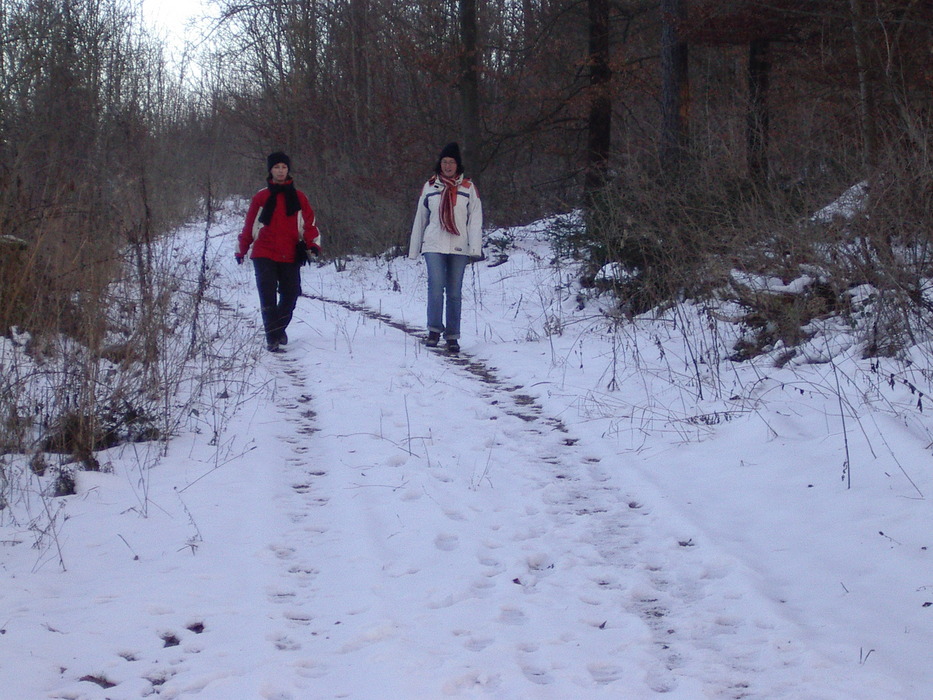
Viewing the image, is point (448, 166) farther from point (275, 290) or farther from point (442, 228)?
point (275, 290)

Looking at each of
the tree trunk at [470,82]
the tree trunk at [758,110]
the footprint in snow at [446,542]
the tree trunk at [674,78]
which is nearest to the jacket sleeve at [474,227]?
the tree trunk at [758,110]

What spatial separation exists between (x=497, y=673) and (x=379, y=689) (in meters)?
0.40

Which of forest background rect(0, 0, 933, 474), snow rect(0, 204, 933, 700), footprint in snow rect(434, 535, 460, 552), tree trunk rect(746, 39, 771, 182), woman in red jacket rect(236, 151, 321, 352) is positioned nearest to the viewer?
snow rect(0, 204, 933, 700)

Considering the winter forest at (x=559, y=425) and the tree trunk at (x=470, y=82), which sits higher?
the tree trunk at (x=470, y=82)

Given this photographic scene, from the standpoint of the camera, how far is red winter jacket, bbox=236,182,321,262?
8445 mm

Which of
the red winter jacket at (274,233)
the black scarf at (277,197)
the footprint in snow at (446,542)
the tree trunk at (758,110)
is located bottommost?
the footprint in snow at (446,542)

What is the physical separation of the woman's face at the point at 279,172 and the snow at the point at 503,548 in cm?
275

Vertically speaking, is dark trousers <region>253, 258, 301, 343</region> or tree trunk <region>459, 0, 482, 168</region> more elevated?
tree trunk <region>459, 0, 482, 168</region>

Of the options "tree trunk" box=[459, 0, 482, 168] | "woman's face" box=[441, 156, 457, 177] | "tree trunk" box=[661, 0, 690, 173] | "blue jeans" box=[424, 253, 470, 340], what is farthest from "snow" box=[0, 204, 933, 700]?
"tree trunk" box=[459, 0, 482, 168]

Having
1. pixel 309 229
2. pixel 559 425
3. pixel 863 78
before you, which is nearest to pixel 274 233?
pixel 309 229

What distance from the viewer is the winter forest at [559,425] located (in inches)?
114

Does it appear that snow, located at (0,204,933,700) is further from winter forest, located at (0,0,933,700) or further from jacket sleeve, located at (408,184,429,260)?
jacket sleeve, located at (408,184,429,260)

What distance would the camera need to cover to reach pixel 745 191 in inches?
361

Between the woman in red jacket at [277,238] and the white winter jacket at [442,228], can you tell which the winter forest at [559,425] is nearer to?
the woman in red jacket at [277,238]
